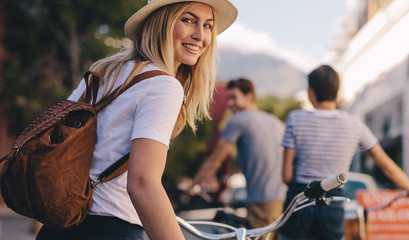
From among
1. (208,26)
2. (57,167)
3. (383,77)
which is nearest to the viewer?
(57,167)

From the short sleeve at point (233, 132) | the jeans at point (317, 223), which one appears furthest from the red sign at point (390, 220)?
the short sleeve at point (233, 132)

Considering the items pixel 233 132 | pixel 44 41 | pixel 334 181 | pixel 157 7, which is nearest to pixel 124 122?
pixel 157 7

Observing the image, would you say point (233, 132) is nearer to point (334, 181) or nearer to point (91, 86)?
point (334, 181)

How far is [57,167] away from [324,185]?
38.4 inches

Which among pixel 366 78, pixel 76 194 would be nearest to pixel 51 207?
pixel 76 194

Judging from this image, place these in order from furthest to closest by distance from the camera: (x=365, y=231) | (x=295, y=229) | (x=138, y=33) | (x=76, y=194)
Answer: (x=365, y=231)
(x=295, y=229)
(x=138, y=33)
(x=76, y=194)

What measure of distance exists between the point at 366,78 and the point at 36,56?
1427cm

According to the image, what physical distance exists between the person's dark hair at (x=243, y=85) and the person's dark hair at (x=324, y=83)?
154 cm

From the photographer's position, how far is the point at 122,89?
68.1 inches

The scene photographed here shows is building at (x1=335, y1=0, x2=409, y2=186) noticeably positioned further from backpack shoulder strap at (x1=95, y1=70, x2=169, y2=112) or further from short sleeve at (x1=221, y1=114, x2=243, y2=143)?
backpack shoulder strap at (x1=95, y1=70, x2=169, y2=112)

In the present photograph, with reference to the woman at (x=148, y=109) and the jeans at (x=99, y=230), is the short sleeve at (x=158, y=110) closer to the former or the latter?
the woman at (x=148, y=109)

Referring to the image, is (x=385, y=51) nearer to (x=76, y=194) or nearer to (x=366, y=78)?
(x=366, y=78)

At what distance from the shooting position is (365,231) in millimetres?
4488

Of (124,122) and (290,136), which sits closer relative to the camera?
(124,122)
